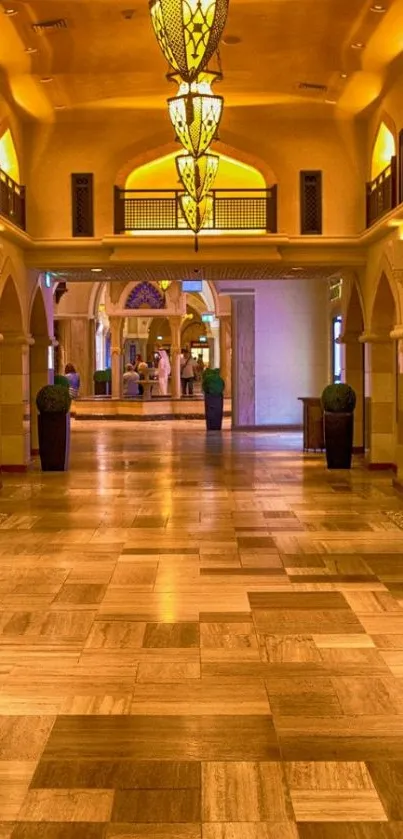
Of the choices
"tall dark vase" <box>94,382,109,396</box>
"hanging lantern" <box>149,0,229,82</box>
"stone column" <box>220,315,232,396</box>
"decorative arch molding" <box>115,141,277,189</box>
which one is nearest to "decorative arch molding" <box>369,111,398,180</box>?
"decorative arch molding" <box>115,141,277,189</box>

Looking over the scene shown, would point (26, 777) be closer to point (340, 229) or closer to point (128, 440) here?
point (340, 229)

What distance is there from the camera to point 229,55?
34.6ft

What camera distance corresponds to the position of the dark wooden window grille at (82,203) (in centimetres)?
1332

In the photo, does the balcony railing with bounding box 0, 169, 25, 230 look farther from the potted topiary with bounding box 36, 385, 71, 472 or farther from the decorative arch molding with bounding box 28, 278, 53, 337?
the potted topiary with bounding box 36, 385, 71, 472

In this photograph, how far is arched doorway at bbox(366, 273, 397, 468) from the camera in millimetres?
13062

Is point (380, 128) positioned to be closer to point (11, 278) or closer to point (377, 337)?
point (377, 337)

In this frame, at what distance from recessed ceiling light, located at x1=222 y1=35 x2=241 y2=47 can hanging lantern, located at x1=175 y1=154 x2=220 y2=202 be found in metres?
1.24

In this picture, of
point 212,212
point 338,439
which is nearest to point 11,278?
point 212,212

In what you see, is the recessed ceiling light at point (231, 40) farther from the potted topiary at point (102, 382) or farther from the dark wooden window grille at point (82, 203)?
the potted topiary at point (102, 382)

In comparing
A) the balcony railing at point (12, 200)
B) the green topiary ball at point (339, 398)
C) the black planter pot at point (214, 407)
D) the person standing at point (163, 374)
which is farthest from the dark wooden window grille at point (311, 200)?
the person standing at point (163, 374)

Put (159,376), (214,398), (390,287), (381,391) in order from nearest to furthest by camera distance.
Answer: (390,287)
(381,391)
(214,398)
(159,376)

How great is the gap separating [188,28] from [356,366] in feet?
33.4

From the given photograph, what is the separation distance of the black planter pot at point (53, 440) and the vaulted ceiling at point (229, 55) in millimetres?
3961

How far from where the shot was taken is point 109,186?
43.8ft
